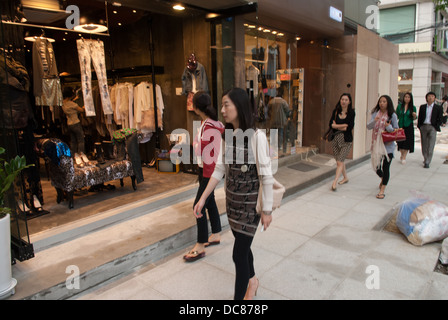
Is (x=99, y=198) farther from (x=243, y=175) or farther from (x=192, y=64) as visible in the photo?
(x=243, y=175)

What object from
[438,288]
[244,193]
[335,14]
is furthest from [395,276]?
[335,14]

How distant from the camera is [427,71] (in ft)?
66.2

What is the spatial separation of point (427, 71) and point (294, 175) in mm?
18614

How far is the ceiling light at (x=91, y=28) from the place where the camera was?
199 inches

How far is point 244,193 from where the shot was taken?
92.4 inches

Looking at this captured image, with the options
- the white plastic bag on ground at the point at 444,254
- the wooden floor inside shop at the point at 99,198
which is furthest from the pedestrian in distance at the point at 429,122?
the wooden floor inside shop at the point at 99,198

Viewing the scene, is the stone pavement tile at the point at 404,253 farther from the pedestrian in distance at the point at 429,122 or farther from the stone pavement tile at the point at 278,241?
the pedestrian in distance at the point at 429,122

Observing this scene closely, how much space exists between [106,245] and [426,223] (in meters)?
3.49

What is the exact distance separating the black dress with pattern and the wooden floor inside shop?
2.51 m

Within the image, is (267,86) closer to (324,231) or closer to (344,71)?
(344,71)

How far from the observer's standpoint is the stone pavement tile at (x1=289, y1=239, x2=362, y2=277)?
3.19 metres

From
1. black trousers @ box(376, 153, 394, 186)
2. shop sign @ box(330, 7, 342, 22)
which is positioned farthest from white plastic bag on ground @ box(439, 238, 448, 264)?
shop sign @ box(330, 7, 342, 22)

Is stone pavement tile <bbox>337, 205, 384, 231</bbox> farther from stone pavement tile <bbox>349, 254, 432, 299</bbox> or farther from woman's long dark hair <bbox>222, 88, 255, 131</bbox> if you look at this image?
woman's long dark hair <bbox>222, 88, 255, 131</bbox>

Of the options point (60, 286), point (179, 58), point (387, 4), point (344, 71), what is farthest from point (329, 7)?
point (387, 4)
